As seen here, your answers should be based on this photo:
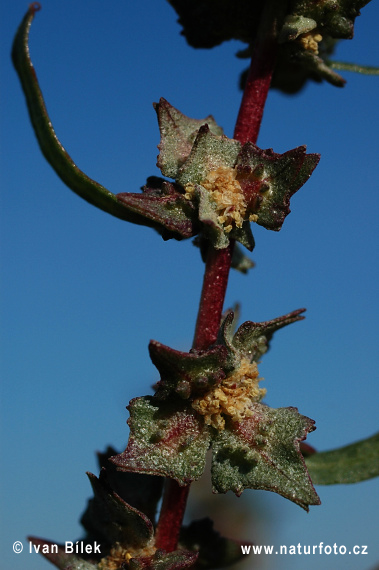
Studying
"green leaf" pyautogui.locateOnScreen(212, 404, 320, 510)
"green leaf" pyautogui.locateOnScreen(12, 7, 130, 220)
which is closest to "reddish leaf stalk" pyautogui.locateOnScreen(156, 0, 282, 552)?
"green leaf" pyautogui.locateOnScreen(212, 404, 320, 510)

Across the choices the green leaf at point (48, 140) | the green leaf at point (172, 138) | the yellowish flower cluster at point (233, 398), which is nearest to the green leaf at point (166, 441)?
the yellowish flower cluster at point (233, 398)

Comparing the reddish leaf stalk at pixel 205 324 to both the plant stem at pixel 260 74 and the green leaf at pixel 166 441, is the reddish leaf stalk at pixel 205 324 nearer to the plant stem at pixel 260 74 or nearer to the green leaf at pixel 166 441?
the plant stem at pixel 260 74

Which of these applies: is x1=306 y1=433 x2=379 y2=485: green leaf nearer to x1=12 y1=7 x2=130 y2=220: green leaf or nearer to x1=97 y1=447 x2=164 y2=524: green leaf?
x1=97 y1=447 x2=164 y2=524: green leaf

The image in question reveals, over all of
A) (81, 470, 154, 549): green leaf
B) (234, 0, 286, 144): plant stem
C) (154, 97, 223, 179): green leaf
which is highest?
(234, 0, 286, 144): plant stem

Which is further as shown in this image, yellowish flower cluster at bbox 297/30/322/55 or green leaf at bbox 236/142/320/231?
yellowish flower cluster at bbox 297/30/322/55

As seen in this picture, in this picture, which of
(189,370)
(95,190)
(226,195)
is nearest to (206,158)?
(226,195)

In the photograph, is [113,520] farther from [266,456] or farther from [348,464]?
[348,464]

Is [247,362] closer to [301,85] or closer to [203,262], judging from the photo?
[203,262]
